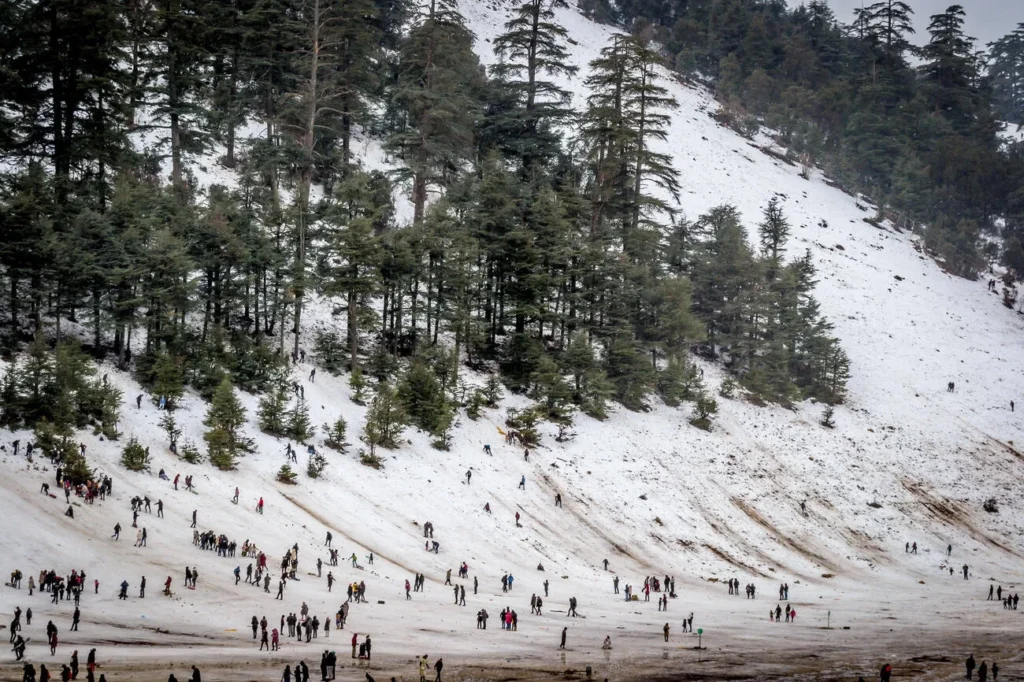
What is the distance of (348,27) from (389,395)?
31.4 meters

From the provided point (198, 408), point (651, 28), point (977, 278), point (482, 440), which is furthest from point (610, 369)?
point (651, 28)

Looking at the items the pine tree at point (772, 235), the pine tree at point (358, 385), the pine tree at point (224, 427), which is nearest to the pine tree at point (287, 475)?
the pine tree at point (224, 427)

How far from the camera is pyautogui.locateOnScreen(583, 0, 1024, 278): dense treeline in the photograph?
105 m

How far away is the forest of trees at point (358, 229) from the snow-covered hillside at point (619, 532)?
10.0 ft

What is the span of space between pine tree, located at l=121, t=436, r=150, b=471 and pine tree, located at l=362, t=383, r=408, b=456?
1080cm

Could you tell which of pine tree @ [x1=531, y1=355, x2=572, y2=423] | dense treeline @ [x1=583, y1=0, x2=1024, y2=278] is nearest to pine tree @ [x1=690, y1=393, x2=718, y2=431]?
pine tree @ [x1=531, y1=355, x2=572, y2=423]

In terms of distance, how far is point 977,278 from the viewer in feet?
310

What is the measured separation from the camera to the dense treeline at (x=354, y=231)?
A: 140 ft

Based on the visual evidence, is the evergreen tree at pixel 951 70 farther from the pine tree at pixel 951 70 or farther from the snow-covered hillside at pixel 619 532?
the snow-covered hillside at pixel 619 532

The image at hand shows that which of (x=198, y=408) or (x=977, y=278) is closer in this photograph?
(x=198, y=408)

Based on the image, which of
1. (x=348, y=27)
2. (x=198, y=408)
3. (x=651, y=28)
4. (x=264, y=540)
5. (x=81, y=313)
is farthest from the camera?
(x=651, y=28)

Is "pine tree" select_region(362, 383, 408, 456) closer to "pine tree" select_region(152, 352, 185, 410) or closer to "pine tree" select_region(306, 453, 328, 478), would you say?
"pine tree" select_region(306, 453, 328, 478)

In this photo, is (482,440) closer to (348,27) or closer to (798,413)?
(798,413)

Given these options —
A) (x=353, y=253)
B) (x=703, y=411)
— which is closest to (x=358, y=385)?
(x=353, y=253)
